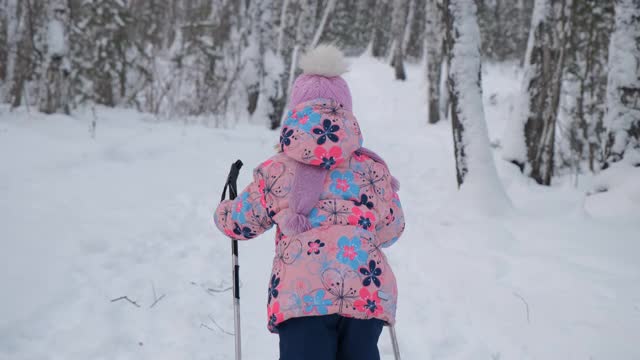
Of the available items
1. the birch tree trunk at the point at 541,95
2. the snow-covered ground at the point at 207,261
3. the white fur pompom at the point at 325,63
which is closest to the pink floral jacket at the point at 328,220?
the white fur pompom at the point at 325,63

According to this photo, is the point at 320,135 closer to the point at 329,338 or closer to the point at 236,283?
the point at 329,338

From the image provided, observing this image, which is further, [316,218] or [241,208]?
[241,208]

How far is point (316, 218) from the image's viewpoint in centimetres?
210

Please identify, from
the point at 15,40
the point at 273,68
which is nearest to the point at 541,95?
the point at 273,68

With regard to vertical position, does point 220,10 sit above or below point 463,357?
above

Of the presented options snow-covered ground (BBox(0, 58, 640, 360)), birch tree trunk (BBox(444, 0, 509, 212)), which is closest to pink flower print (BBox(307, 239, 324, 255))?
snow-covered ground (BBox(0, 58, 640, 360))

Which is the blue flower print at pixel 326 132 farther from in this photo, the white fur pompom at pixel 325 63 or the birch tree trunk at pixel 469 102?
the birch tree trunk at pixel 469 102

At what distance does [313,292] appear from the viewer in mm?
1979

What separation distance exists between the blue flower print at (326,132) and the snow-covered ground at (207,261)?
6.09ft

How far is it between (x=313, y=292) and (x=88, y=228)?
10.2ft

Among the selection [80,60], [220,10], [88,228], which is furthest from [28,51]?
[88,228]

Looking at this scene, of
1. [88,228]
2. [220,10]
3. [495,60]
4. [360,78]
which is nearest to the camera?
[88,228]

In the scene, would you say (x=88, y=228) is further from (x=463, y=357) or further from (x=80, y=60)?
(x=80, y=60)

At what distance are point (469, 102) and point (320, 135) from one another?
15.1ft
